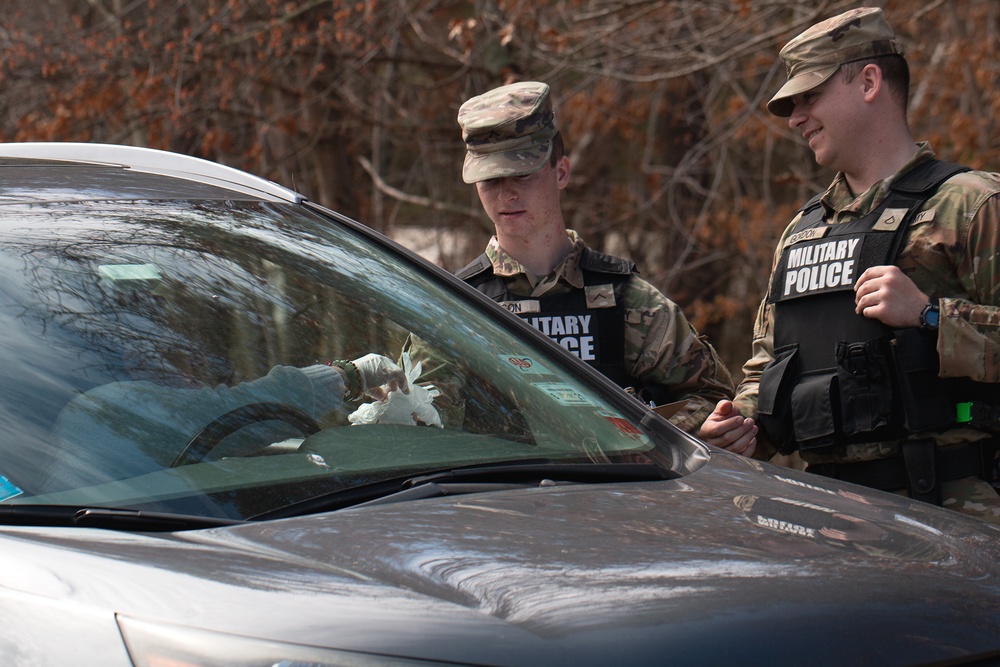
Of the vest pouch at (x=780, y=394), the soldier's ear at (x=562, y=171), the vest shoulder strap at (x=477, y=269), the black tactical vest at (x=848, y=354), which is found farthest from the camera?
the soldier's ear at (x=562, y=171)

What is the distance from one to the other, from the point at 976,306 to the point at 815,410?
1.59 ft

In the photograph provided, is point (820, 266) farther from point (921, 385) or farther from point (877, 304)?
point (921, 385)

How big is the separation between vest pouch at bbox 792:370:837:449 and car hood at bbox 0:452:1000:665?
127cm

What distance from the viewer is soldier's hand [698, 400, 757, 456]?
2.95 metres

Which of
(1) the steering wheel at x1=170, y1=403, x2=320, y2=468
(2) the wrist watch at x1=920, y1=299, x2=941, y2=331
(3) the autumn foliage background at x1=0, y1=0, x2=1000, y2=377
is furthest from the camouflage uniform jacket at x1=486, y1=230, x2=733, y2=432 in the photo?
(3) the autumn foliage background at x1=0, y1=0, x2=1000, y2=377

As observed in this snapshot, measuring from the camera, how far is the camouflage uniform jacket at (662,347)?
3541 millimetres

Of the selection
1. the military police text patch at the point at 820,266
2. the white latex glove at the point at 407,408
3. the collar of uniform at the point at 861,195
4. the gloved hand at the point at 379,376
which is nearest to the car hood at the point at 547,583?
the white latex glove at the point at 407,408

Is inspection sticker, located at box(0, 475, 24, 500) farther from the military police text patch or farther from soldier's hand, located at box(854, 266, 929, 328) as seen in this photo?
the military police text patch

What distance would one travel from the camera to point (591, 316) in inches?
140

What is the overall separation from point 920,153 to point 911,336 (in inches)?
20.8

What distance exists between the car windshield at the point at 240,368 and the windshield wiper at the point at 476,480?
0.03m

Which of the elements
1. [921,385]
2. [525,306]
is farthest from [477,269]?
[921,385]

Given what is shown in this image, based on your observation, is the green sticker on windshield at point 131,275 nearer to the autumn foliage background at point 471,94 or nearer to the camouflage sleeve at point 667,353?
the camouflage sleeve at point 667,353

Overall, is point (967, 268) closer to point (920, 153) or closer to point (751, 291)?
point (920, 153)
